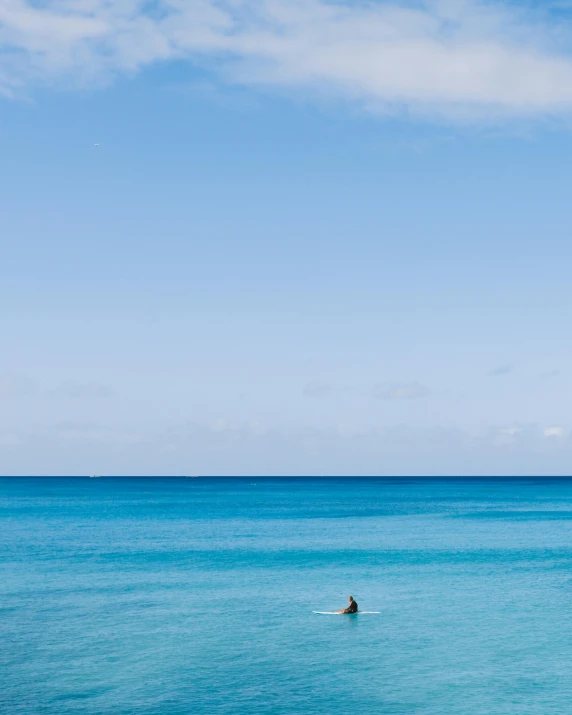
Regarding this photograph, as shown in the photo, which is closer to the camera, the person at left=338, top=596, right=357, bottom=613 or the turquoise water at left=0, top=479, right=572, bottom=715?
the turquoise water at left=0, top=479, right=572, bottom=715

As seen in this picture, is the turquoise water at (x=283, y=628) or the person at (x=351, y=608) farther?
the person at (x=351, y=608)

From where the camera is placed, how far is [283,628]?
47656mm

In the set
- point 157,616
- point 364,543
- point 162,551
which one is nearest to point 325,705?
point 157,616

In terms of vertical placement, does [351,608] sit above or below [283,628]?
above

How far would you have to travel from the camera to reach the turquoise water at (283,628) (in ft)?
117

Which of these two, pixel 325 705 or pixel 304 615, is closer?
pixel 325 705

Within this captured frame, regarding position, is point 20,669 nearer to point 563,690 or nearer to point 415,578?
point 563,690

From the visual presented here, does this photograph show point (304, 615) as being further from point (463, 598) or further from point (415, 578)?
point (415, 578)

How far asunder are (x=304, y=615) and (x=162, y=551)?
37648 mm

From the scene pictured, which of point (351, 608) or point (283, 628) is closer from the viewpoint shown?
point (283, 628)

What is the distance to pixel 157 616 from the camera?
50.8m

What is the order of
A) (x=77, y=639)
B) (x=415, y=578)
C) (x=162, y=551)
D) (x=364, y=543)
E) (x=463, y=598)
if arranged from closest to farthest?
(x=77, y=639)
(x=463, y=598)
(x=415, y=578)
(x=162, y=551)
(x=364, y=543)

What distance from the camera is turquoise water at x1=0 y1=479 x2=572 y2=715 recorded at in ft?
117

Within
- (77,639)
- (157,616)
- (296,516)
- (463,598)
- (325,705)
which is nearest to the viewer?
(325,705)
